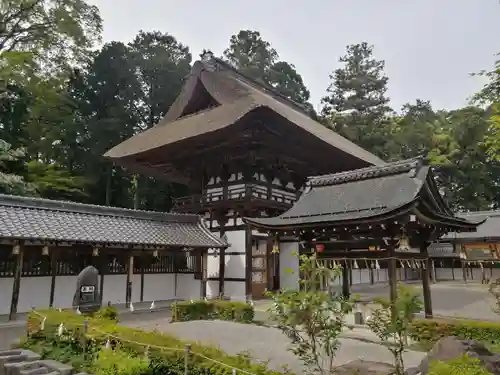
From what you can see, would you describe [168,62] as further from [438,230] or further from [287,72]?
[438,230]

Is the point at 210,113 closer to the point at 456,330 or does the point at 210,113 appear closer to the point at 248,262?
the point at 248,262

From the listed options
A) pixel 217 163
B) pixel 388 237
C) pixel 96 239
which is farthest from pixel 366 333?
pixel 217 163

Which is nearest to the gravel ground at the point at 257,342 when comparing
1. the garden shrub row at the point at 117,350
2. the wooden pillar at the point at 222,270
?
the garden shrub row at the point at 117,350

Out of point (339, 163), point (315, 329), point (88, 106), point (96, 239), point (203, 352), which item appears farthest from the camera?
point (88, 106)

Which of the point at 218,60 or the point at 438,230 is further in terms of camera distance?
the point at 218,60

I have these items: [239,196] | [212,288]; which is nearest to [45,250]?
[212,288]

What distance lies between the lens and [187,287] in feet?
56.0

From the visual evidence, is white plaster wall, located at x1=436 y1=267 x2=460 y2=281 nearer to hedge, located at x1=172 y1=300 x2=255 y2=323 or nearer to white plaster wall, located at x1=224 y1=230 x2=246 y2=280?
white plaster wall, located at x1=224 y1=230 x2=246 y2=280

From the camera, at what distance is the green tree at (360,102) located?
118 feet

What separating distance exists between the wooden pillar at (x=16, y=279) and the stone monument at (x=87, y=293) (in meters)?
2.55

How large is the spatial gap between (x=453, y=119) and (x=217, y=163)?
26.1m

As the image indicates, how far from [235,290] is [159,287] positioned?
314 centimetres

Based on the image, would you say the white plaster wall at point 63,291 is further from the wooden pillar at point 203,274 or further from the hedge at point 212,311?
the wooden pillar at point 203,274

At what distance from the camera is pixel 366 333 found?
999cm
